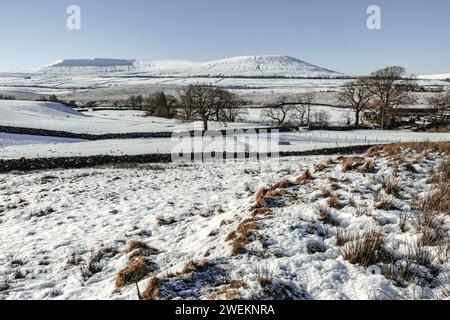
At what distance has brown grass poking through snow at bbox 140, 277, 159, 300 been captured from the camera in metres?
4.87

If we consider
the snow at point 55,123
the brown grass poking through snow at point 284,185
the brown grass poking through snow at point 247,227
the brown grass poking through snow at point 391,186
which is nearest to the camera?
the brown grass poking through snow at point 247,227

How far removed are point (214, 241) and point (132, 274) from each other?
6.74 feet

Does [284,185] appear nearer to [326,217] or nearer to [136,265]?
[326,217]

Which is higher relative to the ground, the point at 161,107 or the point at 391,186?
the point at 161,107

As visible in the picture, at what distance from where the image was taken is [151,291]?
16.3ft

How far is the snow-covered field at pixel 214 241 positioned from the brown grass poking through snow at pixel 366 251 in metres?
0.12

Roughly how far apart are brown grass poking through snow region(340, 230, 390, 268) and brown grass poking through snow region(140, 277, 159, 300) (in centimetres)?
328

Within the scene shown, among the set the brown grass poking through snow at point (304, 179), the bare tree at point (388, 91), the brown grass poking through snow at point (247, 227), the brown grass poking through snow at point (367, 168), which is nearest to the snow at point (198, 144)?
the bare tree at point (388, 91)

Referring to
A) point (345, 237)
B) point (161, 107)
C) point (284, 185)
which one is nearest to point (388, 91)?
point (161, 107)

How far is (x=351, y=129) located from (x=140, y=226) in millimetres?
50417

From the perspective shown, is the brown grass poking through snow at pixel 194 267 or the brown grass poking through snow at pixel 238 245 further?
the brown grass poking through snow at pixel 238 245

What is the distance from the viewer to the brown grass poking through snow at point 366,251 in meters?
5.46

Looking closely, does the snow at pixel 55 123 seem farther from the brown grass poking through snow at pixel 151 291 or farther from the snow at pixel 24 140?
the brown grass poking through snow at pixel 151 291

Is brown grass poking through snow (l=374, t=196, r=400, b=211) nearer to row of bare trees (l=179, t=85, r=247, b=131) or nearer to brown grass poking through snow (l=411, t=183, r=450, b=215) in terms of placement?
brown grass poking through snow (l=411, t=183, r=450, b=215)
